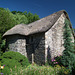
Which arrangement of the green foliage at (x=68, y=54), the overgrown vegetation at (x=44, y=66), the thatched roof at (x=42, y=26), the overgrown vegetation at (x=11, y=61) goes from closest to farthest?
the overgrown vegetation at (x=44, y=66) < the overgrown vegetation at (x=11, y=61) < the green foliage at (x=68, y=54) < the thatched roof at (x=42, y=26)

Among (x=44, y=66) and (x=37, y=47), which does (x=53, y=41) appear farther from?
(x=44, y=66)

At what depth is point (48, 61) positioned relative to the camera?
7973mm

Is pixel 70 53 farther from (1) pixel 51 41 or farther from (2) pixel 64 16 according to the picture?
(2) pixel 64 16

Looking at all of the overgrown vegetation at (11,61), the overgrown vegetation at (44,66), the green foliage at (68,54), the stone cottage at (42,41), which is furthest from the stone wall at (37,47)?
the green foliage at (68,54)

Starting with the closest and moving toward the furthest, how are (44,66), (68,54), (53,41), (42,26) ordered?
(68,54) < (44,66) < (53,41) < (42,26)

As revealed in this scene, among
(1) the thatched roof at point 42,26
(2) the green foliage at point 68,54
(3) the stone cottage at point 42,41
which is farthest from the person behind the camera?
(1) the thatched roof at point 42,26

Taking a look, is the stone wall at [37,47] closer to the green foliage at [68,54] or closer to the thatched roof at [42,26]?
the thatched roof at [42,26]

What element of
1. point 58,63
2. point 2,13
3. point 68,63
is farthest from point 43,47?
point 2,13

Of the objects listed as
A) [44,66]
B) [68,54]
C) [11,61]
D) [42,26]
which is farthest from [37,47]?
[11,61]

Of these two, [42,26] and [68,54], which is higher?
[42,26]

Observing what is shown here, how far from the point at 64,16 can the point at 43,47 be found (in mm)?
5207

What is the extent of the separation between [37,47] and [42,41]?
1104 millimetres

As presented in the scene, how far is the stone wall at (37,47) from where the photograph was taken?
8.34m

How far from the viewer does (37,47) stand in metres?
9.02
